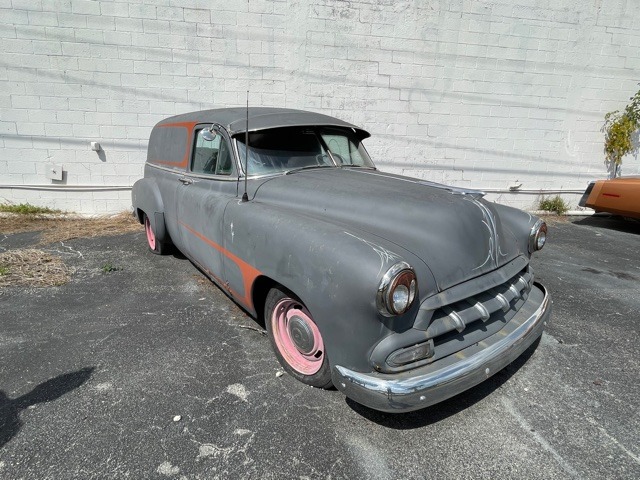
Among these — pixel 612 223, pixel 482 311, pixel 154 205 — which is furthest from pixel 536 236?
pixel 612 223

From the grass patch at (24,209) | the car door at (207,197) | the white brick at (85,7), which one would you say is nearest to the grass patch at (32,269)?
the car door at (207,197)

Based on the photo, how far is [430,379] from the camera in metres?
1.82

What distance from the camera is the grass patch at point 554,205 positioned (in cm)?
819

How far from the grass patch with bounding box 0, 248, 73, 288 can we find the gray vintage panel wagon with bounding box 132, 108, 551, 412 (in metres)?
1.73

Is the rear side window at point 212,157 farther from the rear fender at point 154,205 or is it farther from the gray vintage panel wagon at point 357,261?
the rear fender at point 154,205

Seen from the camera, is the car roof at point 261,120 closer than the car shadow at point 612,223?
Yes

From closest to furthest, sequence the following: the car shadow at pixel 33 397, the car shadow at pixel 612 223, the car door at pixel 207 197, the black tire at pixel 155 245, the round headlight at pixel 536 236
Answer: the car shadow at pixel 33 397
the round headlight at pixel 536 236
the car door at pixel 207 197
the black tire at pixel 155 245
the car shadow at pixel 612 223

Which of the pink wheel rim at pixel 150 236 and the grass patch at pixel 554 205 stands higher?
the grass patch at pixel 554 205

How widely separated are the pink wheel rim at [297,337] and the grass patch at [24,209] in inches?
242

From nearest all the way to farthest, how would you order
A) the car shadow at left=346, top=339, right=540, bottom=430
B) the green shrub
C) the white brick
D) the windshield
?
the car shadow at left=346, top=339, right=540, bottom=430
the windshield
the white brick
the green shrub

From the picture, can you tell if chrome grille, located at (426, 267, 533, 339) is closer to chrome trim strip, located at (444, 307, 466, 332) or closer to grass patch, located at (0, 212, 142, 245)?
chrome trim strip, located at (444, 307, 466, 332)

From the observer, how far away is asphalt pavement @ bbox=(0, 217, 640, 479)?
1.89 meters

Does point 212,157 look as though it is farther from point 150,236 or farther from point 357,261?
point 357,261

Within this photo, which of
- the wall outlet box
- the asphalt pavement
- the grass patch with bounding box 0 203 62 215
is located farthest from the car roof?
the grass patch with bounding box 0 203 62 215
